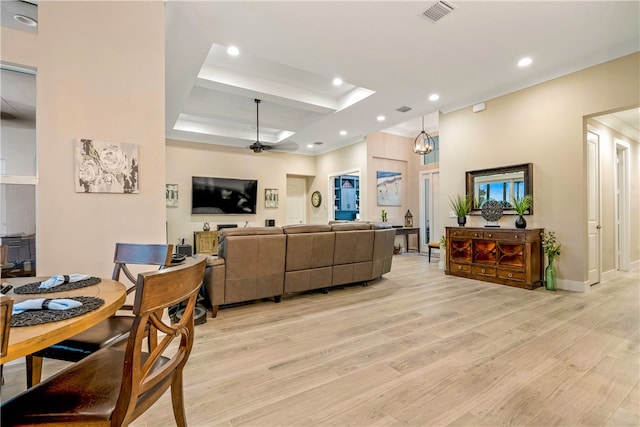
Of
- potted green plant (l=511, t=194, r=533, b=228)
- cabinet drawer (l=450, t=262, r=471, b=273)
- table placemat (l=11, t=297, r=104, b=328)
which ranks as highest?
potted green plant (l=511, t=194, r=533, b=228)

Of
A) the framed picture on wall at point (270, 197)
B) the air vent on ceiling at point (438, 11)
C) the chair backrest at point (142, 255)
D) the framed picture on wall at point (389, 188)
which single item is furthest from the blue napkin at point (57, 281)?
the framed picture on wall at point (270, 197)

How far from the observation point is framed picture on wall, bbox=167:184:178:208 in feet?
23.8

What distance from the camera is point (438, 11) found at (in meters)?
2.88

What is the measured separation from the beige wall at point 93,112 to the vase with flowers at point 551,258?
5055mm

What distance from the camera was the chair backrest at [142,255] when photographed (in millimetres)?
1916

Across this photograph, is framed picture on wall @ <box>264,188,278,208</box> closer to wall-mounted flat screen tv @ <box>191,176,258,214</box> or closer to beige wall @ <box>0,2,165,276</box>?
wall-mounted flat screen tv @ <box>191,176,258,214</box>

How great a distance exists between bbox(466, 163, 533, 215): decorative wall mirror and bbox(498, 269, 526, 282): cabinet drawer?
95 cm

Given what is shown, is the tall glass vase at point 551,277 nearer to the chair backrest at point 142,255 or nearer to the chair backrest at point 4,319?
the chair backrest at point 142,255

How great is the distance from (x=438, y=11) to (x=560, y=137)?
278cm

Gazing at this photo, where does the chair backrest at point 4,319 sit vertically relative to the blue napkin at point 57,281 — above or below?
above

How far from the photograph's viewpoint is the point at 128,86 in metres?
2.66

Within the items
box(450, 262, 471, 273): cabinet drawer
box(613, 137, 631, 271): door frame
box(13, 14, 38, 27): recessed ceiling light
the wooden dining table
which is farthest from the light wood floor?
box(13, 14, 38, 27): recessed ceiling light

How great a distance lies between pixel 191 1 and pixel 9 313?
3.07 meters

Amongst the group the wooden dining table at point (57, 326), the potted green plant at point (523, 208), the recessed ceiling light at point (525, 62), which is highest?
the recessed ceiling light at point (525, 62)
